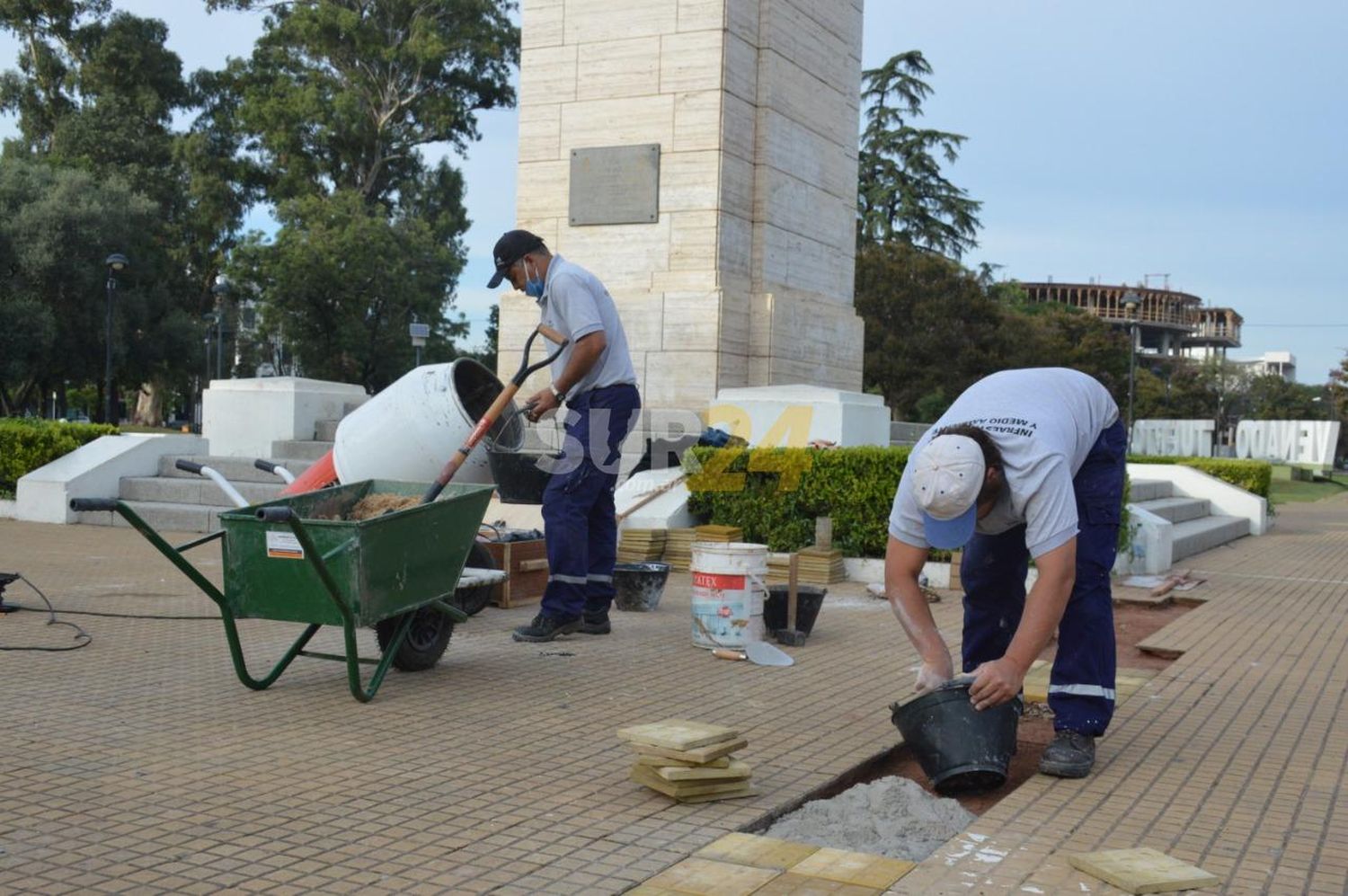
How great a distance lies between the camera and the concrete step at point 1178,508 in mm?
14422

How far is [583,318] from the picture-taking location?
6.60 meters

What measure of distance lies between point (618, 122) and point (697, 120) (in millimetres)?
909

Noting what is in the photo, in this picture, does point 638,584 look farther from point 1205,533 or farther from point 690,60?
point 1205,533

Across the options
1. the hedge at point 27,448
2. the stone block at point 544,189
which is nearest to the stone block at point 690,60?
the stone block at point 544,189

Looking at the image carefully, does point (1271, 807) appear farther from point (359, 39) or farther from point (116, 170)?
point (116, 170)

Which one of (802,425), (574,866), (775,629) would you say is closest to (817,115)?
(802,425)

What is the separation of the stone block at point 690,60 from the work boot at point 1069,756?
34.6ft

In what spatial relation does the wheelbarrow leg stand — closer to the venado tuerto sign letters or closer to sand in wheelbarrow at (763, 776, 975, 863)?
sand in wheelbarrow at (763, 776, 975, 863)

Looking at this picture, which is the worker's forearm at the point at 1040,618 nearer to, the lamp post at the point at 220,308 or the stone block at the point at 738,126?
the stone block at the point at 738,126

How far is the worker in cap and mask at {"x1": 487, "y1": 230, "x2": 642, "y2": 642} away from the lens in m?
6.58

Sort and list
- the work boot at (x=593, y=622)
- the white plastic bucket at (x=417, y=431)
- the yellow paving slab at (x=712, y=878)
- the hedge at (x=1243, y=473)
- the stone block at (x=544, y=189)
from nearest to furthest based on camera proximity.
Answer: the yellow paving slab at (x=712, y=878), the work boot at (x=593, y=622), the white plastic bucket at (x=417, y=431), the stone block at (x=544, y=189), the hedge at (x=1243, y=473)

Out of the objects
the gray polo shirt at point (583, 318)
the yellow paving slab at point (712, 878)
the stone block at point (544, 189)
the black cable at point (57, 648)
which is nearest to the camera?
the yellow paving slab at point (712, 878)

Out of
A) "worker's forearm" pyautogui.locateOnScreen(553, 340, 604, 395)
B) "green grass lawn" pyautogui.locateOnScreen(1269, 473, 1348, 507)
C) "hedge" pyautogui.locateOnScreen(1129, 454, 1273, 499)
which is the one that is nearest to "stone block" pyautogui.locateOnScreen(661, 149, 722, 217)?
"worker's forearm" pyautogui.locateOnScreen(553, 340, 604, 395)

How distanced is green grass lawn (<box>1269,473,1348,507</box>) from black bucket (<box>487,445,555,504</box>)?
75.7 feet
